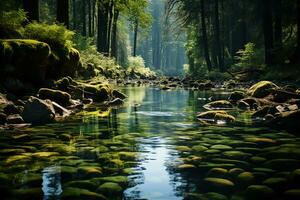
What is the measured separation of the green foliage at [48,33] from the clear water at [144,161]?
5.77m

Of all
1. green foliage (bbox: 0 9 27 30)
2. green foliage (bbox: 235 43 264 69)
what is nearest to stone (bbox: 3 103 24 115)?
green foliage (bbox: 0 9 27 30)

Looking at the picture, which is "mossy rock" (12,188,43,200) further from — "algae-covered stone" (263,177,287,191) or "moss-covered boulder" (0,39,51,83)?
"moss-covered boulder" (0,39,51,83)

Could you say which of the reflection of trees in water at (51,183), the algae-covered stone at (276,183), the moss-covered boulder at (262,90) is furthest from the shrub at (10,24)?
the algae-covered stone at (276,183)

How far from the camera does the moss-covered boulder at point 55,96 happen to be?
12.9 meters

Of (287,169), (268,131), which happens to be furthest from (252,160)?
(268,131)

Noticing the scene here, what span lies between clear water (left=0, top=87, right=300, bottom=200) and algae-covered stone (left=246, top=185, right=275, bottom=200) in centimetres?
1

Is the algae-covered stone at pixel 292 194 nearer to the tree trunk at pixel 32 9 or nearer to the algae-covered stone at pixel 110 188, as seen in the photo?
the algae-covered stone at pixel 110 188

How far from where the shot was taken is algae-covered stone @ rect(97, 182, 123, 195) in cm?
496

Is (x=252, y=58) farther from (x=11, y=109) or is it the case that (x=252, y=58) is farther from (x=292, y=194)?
(x=292, y=194)

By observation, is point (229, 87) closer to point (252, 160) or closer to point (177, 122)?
point (177, 122)

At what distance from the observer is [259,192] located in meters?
4.91

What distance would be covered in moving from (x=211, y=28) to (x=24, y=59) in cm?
3160

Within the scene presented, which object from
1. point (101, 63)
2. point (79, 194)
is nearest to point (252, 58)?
point (101, 63)

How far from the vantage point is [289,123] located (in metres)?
9.89
